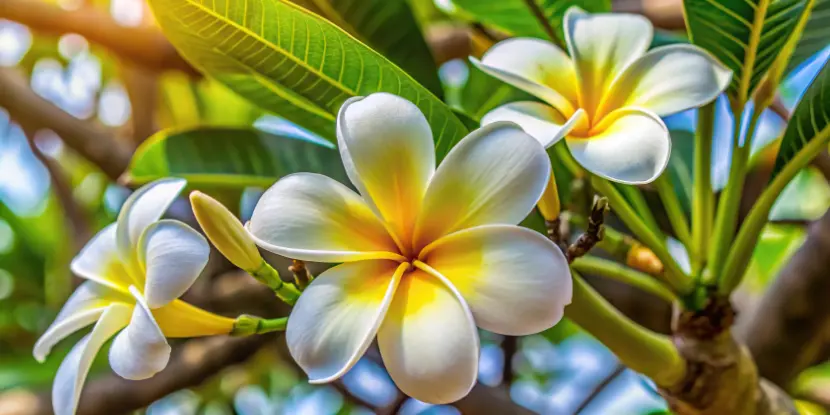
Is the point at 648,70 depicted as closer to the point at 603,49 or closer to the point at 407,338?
the point at 603,49

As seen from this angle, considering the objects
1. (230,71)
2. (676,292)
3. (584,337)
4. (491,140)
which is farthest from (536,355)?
(491,140)

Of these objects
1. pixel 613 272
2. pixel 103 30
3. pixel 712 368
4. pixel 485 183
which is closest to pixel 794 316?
pixel 712 368

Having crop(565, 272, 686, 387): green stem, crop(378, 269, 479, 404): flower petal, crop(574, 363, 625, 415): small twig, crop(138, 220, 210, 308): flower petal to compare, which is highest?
crop(138, 220, 210, 308): flower petal

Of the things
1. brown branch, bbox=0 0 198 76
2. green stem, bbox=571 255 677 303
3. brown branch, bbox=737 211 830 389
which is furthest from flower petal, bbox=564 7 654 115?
brown branch, bbox=0 0 198 76

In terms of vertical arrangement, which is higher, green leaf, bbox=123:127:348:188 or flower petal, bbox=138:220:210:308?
flower petal, bbox=138:220:210:308

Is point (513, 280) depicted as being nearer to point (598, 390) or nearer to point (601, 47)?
point (601, 47)

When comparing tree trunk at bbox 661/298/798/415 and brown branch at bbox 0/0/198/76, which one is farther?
brown branch at bbox 0/0/198/76

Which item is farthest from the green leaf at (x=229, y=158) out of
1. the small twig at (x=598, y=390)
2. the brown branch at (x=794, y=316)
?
the small twig at (x=598, y=390)

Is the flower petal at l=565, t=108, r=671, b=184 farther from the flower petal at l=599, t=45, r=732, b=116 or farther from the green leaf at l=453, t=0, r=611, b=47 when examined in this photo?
the green leaf at l=453, t=0, r=611, b=47
